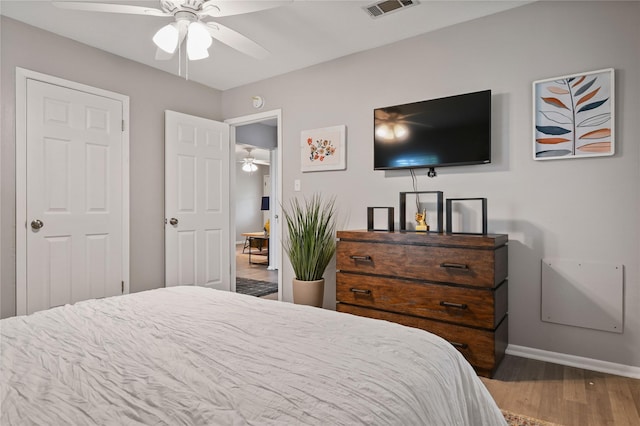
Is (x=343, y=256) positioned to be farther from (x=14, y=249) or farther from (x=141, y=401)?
(x=14, y=249)

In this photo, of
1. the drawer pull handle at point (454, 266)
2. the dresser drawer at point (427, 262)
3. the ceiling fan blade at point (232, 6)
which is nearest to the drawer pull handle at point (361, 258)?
the dresser drawer at point (427, 262)

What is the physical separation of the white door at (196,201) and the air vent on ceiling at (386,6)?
86.5 inches

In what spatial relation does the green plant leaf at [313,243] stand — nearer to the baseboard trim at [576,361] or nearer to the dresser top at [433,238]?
the dresser top at [433,238]

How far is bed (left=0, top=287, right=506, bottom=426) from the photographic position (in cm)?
78

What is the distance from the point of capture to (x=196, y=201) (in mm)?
3930

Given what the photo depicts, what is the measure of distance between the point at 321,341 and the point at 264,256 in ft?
22.4

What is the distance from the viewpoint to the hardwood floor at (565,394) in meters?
1.87

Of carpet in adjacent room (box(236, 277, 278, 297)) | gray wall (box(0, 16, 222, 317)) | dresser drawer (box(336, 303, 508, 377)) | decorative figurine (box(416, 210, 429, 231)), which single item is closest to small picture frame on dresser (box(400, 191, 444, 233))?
decorative figurine (box(416, 210, 429, 231))

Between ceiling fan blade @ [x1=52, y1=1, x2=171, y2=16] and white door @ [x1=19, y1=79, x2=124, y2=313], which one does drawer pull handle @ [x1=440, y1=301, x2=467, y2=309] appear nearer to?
ceiling fan blade @ [x1=52, y1=1, x2=171, y2=16]

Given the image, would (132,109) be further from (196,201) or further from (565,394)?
(565,394)

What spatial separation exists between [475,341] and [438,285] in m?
0.41

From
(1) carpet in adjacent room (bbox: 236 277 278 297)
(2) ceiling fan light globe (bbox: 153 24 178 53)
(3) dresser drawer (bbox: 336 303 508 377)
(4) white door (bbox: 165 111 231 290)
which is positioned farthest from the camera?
(1) carpet in adjacent room (bbox: 236 277 278 297)

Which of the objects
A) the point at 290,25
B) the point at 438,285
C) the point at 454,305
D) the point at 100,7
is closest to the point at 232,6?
the point at 100,7

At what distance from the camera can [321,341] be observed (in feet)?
3.87
